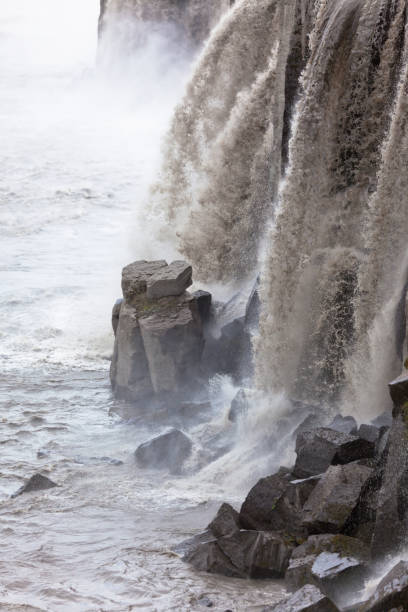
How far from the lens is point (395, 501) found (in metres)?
5.56

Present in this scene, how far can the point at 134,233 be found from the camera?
1530 cm

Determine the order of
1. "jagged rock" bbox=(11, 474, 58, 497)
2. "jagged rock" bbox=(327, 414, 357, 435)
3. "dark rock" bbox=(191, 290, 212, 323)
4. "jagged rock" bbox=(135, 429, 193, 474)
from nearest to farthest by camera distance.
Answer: "jagged rock" bbox=(327, 414, 357, 435), "jagged rock" bbox=(11, 474, 58, 497), "jagged rock" bbox=(135, 429, 193, 474), "dark rock" bbox=(191, 290, 212, 323)

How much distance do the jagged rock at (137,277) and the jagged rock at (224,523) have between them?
4431 millimetres

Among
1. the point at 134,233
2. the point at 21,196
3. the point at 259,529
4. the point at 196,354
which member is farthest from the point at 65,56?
the point at 259,529

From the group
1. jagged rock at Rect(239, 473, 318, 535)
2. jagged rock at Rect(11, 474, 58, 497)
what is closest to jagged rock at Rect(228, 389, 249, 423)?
jagged rock at Rect(11, 474, 58, 497)

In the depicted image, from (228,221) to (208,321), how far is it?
2.13 m

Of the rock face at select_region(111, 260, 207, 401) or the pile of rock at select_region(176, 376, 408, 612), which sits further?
the rock face at select_region(111, 260, 207, 401)

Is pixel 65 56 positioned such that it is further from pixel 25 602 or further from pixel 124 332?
pixel 25 602

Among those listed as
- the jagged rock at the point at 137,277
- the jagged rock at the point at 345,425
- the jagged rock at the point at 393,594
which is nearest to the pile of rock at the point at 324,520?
the jagged rock at the point at 393,594

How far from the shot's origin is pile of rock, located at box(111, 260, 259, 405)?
10148 mm

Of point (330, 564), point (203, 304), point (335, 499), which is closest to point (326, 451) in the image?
point (335, 499)

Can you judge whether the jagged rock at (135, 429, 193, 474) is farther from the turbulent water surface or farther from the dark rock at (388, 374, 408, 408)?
the dark rock at (388, 374, 408, 408)

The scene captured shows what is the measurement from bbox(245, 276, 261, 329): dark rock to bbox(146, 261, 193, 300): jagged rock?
72 centimetres

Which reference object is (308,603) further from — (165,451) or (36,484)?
(165,451)
